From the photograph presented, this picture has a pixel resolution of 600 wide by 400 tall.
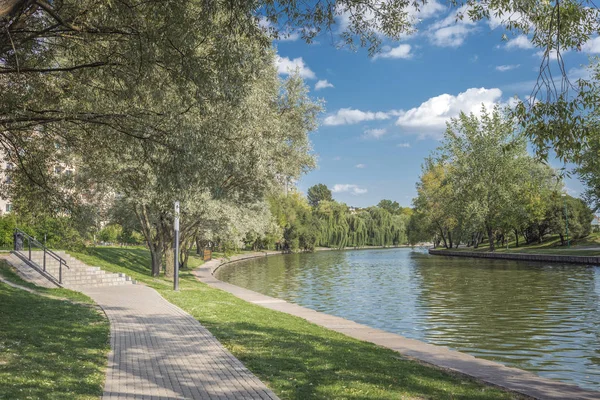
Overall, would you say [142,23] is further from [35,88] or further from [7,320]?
[7,320]

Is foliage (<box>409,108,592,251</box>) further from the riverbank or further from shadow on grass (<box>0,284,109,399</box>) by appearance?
shadow on grass (<box>0,284,109,399</box>)

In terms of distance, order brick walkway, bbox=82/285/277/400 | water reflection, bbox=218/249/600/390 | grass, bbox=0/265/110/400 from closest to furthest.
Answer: grass, bbox=0/265/110/400
brick walkway, bbox=82/285/277/400
water reflection, bbox=218/249/600/390

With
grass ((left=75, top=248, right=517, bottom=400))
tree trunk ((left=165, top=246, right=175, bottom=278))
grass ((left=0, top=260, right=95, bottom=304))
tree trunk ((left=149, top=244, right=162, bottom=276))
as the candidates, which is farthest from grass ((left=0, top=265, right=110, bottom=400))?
tree trunk ((left=149, top=244, right=162, bottom=276))

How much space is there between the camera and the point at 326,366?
27.1 ft

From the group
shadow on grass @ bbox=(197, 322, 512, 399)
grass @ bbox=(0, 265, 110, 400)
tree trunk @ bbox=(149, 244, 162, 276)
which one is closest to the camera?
grass @ bbox=(0, 265, 110, 400)

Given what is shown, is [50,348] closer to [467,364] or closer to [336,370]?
[336,370]

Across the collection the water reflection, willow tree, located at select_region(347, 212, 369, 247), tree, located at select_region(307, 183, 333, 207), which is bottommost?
the water reflection

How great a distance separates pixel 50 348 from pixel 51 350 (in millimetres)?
158

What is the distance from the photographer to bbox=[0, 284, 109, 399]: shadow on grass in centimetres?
645

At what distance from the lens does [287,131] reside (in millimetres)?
25375

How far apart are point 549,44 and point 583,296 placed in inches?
686

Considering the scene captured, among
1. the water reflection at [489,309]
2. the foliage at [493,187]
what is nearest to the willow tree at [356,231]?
the foliage at [493,187]

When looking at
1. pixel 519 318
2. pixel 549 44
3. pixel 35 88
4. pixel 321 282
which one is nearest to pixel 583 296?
pixel 519 318

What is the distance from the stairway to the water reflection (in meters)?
7.55
